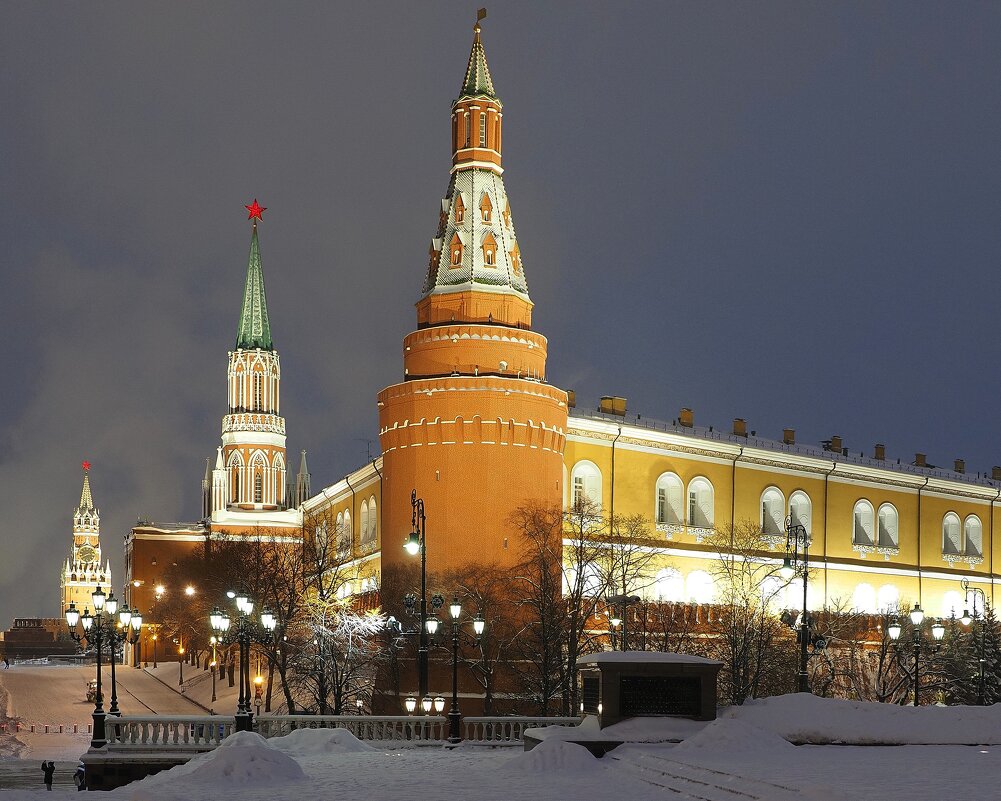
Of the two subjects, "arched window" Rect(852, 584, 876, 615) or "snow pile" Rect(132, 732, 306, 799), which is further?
"arched window" Rect(852, 584, 876, 615)

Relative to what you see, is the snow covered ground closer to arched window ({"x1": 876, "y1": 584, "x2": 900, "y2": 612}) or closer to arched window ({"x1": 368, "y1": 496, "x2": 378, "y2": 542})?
arched window ({"x1": 368, "y1": 496, "x2": 378, "y2": 542})

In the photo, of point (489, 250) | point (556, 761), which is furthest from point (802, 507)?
point (556, 761)

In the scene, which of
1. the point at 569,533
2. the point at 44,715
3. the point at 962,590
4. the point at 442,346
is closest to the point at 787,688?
the point at 569,533

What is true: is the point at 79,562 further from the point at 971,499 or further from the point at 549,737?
the point at 549,737

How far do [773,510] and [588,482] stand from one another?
1061cm

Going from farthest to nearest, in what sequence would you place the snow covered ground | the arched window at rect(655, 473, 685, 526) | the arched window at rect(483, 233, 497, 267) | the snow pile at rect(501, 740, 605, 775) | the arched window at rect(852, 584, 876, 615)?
the arched window at rect(852, 584, 876, 615)
the arched window at rect(655, 473, 685, 526)
the arched window at rect(483, 233, 497, 267)
the snow pile at rect(501, 740, 605, 775)
the snow covered ground

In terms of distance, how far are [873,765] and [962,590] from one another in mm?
50344

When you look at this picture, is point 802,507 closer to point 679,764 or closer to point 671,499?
point 671,499

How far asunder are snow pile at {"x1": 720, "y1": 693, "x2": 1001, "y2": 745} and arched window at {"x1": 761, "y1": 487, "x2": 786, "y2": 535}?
120ft

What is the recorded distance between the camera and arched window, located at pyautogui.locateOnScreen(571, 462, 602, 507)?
52.5 metres

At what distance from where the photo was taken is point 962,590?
65438 mm

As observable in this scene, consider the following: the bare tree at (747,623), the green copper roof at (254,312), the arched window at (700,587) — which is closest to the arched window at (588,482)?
the bare tree at (747,623)

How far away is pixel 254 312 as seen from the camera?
9662 centimetres

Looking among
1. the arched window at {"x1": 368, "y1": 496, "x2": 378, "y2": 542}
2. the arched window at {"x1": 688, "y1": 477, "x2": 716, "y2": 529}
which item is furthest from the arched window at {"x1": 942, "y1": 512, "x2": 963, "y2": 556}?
the arched window at {"x1": 368, "y1": 496, "x2": 378, "y2": 542}
